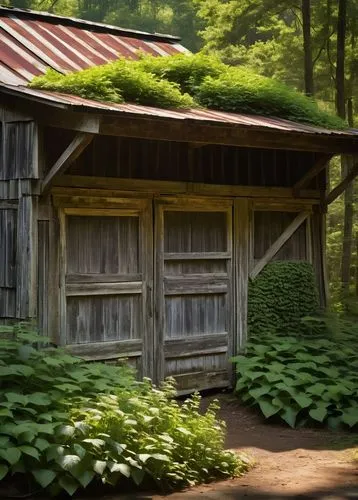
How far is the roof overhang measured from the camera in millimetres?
9508

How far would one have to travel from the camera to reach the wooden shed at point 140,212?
10.2m

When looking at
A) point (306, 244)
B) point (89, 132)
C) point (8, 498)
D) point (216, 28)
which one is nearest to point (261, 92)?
point (306, 244)

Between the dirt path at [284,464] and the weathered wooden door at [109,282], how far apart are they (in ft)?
5.40

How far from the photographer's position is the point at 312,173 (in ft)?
43.1

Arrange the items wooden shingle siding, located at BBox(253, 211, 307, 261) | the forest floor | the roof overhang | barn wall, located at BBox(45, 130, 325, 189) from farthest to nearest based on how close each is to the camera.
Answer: wooden shingle siding, located at BBox(253, 211, 307, 261) < barn wall, located at BBox(45, 130, 325, 189) < the roof overhang < the forest floor

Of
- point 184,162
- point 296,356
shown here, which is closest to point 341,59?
point 184,162

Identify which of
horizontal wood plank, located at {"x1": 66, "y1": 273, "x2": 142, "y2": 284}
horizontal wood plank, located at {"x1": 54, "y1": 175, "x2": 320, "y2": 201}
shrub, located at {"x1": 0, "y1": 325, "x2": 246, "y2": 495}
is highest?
horizontal wood plank, located at {"x1": 54, "y1": 175, "x2": 320, "y2": 201}

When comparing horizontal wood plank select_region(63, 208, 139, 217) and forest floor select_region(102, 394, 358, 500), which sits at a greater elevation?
horizontal wood plank select_region(63, 208, 139, 217)

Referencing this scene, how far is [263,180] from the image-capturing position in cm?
1302

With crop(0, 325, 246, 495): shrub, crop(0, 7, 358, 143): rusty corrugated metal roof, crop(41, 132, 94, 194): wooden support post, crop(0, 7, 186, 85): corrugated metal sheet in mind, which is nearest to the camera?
crop(0, 325, 246, 495): shrub

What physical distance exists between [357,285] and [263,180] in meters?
9.68

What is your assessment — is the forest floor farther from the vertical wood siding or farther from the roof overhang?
the roof overhang

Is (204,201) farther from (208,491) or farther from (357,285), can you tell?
(357,285)

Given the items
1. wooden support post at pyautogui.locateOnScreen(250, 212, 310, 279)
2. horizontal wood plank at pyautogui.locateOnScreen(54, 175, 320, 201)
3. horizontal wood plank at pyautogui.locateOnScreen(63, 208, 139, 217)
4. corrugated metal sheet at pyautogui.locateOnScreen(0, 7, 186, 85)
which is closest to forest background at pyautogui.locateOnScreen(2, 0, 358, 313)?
wooden support post at pyautogui.locateOnScreen(250, 212, 310, 279)
